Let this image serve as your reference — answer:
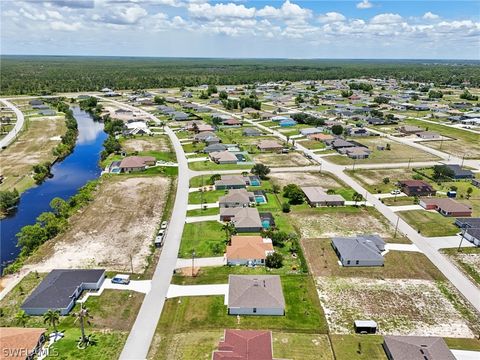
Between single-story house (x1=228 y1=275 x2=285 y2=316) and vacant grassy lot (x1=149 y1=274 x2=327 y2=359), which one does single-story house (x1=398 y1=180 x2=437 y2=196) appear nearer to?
vacant grassy lot (x1=149 y1=274 x2=327 y2=359)

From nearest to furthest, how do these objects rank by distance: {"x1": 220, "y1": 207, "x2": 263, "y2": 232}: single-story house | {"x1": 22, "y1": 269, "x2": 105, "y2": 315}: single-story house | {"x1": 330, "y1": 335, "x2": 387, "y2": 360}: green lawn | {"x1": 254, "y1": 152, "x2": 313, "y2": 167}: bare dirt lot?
{"x1": 330, "y1": 335, "x2": 387, "y2": 360}: green lawn
{"x1": 22, "y1": 269, "x2": 105, "y2": 315}: single-story house
{"x1": 220, "y1": 207, "x2": 263, "y2": 232}: single-story house
{"x1": 254, "y1": 152, "x2": 313, "y2": 167}: bare dirt lot

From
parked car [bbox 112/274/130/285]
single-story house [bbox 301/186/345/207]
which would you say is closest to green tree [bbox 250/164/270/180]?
single-story house [bbox 301/186/345/207]

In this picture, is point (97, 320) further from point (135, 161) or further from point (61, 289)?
point (135, 161)

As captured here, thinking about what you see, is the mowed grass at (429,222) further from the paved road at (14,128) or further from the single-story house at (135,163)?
the paved road at (14,128)

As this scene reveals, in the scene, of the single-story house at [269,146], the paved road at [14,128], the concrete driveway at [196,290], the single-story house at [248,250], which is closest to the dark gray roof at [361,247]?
the single-story house at [248,250]

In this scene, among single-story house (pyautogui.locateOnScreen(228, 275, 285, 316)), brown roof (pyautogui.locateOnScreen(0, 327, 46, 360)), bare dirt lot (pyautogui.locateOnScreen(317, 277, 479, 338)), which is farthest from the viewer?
single-story house (pyautogui.locateOnScreen(228, 275, 285, 316))

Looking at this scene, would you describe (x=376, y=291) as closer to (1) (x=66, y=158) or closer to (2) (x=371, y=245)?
(2) (x=371, y=245)
